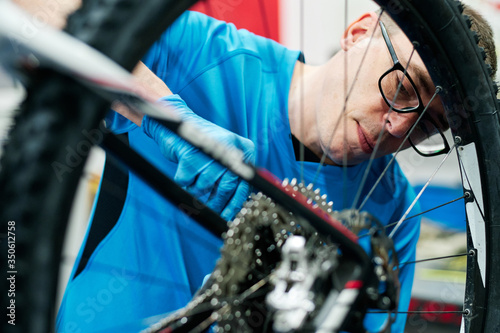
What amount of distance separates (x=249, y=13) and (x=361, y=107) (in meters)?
0.24

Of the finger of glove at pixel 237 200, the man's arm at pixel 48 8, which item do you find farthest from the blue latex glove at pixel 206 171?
the man's arm at pixel 48 8

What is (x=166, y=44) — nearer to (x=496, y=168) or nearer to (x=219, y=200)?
(x=219, y=200)

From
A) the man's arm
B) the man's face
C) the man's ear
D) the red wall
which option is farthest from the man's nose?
the man's arm

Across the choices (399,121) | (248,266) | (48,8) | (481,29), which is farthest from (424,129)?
(48,8)

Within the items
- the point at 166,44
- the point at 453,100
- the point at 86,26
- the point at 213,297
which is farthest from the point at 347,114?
the point at 86,26

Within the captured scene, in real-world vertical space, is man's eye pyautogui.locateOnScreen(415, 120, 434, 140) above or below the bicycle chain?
above

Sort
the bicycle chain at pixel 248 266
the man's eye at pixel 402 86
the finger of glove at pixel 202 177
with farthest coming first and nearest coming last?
the man's eye at pixel 402 86, the finger of glove at pixel 202 177, the bicycle chain at pixel 248 266

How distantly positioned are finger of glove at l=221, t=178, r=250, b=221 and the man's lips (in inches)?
9.4

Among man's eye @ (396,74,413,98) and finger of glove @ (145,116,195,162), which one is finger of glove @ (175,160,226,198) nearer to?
finger of glove @ (145,116,195,162)

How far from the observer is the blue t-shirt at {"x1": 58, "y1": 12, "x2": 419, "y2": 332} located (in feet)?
2.64

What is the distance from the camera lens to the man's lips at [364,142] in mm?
844

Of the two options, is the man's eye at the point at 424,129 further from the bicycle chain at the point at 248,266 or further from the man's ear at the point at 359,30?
the bicycle chain at the point at 248,266

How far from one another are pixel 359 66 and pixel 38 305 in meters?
0.63

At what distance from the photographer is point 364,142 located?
2.80 ft
